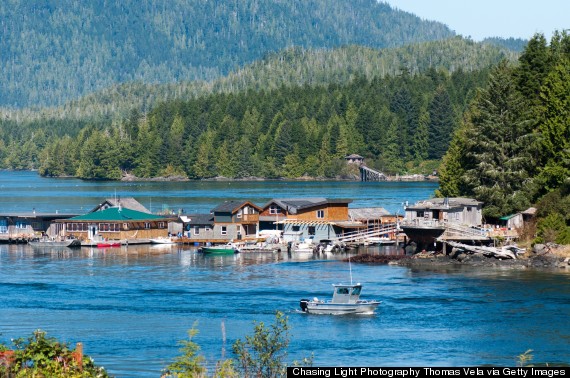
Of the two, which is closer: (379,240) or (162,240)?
(379,240)

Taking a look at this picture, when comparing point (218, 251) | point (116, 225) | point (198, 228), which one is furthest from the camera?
point (198, 228)

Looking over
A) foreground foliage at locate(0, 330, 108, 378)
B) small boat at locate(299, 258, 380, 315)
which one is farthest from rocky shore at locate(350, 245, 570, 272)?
foreground foliage at locate(0, 330, 108, 378)

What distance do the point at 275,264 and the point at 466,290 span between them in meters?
18.3


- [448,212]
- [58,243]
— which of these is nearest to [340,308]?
[448,212]

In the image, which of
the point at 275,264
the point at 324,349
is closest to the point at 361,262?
the point at 275,264

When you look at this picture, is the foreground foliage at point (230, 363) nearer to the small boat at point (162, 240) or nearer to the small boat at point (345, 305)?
the small boat at point (345, 305)

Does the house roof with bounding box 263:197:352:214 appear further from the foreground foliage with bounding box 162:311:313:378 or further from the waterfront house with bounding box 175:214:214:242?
the foreground foliage with bounding box 162:311:313:378

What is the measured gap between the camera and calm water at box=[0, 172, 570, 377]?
45.7 meters

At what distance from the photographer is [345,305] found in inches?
2153

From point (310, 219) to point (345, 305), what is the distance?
36.6 metres

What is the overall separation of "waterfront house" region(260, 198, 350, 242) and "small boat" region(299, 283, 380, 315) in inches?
1343

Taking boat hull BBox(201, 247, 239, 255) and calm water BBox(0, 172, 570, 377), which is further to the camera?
boat hull BBox(201, 247, 239, 255)

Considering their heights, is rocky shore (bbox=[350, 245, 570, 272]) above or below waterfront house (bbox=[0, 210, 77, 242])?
below

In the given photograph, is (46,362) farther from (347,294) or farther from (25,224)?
(25,224)
